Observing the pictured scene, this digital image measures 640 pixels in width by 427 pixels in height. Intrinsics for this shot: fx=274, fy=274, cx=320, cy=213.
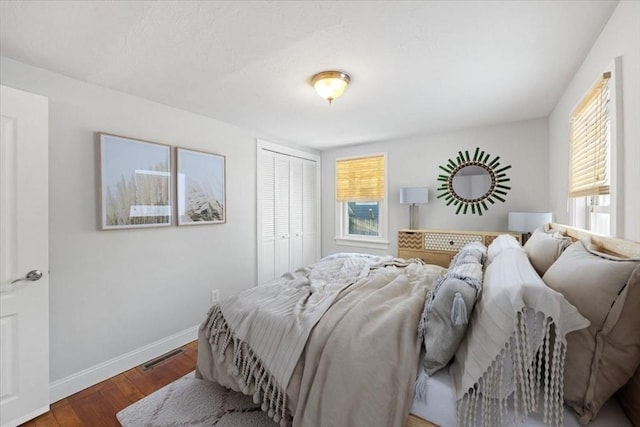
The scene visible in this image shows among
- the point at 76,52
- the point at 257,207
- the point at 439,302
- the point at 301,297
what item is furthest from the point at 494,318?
the point at 257,207

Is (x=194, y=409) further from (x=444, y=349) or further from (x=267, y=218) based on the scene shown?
(x=267, y=218)

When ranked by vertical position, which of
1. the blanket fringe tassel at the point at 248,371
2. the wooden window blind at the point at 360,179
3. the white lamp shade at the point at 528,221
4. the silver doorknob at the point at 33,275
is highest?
the wooden window blind at the point at 360,179

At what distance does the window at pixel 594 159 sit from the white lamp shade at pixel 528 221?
55 cm

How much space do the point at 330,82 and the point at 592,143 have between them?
1817 mm

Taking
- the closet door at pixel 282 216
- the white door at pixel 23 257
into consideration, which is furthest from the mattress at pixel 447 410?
the closet door at pixel 282 216

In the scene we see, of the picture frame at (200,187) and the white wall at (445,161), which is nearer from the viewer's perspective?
the picture frame at (200,187)

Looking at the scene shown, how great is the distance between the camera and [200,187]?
2.99 metres

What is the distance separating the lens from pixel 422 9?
144 cm

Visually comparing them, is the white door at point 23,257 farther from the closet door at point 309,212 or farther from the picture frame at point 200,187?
the closet door at point 309,212

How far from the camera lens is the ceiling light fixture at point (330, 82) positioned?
2.08 metres

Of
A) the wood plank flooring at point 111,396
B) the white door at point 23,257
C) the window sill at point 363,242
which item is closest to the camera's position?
the white door at point 23,257

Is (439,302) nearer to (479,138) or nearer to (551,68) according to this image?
(551,68)

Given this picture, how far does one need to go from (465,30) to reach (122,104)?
2724mm

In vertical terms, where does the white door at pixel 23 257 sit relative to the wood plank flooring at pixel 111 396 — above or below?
above
